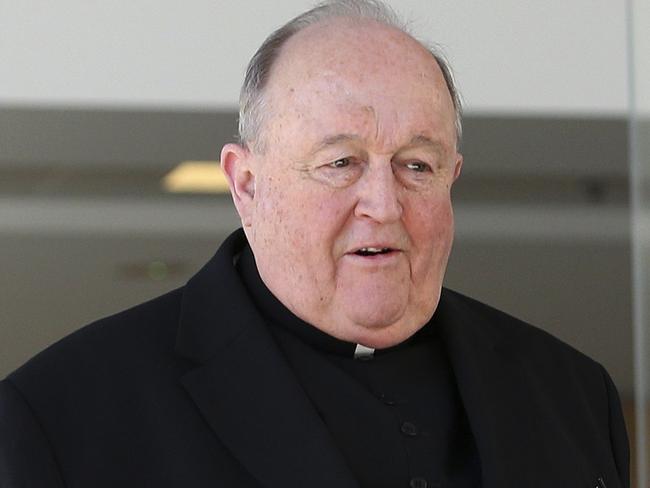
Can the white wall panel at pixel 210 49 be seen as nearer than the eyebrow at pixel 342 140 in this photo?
No

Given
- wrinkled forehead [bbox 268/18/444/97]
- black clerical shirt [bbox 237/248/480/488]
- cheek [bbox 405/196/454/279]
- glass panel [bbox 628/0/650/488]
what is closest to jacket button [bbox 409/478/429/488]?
black clerical shirt [bbox 237/248/480/488]

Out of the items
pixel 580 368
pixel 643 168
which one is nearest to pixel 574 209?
pixel 643 168

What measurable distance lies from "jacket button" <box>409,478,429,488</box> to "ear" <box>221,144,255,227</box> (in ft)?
1.41

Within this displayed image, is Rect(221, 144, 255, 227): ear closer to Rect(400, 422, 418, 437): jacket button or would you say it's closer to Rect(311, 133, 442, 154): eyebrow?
Rect(311, 133, 442, 154): eyebrow

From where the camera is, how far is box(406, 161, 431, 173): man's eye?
7.00ft

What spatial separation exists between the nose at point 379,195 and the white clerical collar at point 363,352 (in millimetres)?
262

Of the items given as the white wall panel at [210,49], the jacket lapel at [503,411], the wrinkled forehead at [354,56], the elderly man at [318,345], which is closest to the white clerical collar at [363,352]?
the elderly man at [318,345]

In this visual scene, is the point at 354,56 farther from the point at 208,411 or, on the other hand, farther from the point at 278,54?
the point at 208,411

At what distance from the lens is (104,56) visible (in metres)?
3.80

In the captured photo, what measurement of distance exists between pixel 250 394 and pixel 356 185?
1.04 ft

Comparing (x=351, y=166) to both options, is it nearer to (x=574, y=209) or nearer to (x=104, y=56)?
(x=104, y=56)

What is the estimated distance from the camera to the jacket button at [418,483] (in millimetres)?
2143

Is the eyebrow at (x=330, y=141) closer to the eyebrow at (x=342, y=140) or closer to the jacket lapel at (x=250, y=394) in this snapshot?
the eyebrow at (x=342, y=140)

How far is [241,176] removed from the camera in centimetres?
225
